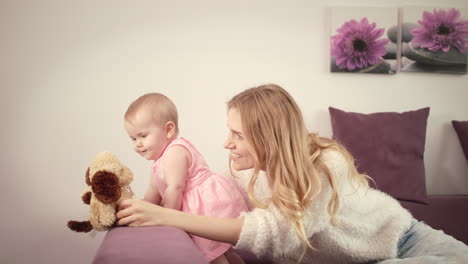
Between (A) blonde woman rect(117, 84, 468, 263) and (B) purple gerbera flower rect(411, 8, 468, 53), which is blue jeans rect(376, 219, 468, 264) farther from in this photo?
(B) purple gerbera flower rect(411, 8, 468, 53)

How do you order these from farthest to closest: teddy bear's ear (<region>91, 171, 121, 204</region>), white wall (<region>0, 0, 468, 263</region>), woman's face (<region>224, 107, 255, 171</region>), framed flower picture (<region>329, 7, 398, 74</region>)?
framed flower picture (<region>329, 7, 398, 74</region>)
white wall (<region>0, 0, 468, 263</region>)
woman's face (<region>224, 107, 255, 171</region>)
teddy bear's ear (<region>91, 171, 121, 204</region>)

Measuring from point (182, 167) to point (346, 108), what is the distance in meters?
1.46

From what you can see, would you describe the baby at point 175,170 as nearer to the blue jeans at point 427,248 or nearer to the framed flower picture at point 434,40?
the blue jeans at point 427,248

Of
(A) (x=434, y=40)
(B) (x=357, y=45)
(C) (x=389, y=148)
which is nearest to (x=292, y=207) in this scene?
(C) (x=389, y=148)

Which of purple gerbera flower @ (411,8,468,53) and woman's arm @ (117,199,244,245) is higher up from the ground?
purple gerbera flower @ (411,8,468,53)

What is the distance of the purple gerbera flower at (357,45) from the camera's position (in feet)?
8.79

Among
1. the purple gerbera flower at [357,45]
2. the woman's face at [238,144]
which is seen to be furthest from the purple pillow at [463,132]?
the woman's face at [238,144]

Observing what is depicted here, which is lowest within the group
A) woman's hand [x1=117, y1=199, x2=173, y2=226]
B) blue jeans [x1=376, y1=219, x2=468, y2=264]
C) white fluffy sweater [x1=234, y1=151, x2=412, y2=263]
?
blue jeans [x1=376, y1=219, x2=468, y2=264]

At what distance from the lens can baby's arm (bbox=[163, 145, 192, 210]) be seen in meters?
1.53

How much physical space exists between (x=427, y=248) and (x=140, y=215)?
3.12ft

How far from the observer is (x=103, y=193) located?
128cm

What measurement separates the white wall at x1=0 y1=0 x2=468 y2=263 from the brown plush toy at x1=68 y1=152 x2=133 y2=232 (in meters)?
1.12

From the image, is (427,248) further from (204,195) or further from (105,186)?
(105,186)

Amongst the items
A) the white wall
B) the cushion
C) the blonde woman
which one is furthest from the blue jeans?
the white wall
